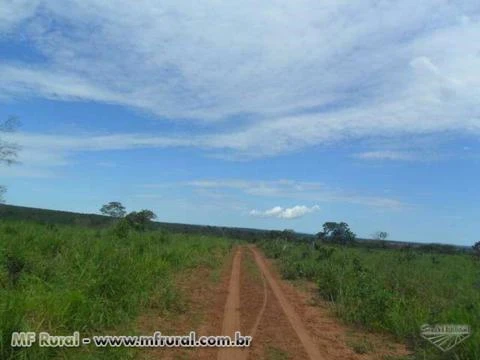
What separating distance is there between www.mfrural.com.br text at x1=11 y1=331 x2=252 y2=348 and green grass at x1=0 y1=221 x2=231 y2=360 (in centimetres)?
11

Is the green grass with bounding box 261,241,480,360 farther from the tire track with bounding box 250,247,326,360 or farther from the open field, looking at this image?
the tire track with bounding box 250,247,326,360

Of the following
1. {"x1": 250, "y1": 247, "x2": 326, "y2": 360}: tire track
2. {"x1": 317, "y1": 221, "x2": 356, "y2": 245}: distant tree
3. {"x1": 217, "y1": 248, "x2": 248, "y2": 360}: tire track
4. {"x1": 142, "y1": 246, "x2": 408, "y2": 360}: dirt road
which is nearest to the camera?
{"x1": 217, "y1": 248, "x2": 248, "y2": 360}: tire track

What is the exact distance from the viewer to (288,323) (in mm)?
11484

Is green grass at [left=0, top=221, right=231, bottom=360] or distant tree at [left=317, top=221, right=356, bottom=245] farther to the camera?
distant tree at [left=317, top=221, right=356, bottom=245]

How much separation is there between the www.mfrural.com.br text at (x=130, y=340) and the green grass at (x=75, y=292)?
114 mm

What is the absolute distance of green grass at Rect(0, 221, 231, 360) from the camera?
701 centimetres

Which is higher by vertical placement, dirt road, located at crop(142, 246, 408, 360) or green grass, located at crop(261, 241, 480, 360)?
green grass, located at crop(261, 241, 480, 360)

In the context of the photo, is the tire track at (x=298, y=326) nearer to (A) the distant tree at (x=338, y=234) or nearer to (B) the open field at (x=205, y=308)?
(B) the open field at (x=205, y=308)

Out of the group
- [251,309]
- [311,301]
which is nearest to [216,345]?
[251,309]

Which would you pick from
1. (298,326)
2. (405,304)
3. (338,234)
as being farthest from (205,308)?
(338,234)

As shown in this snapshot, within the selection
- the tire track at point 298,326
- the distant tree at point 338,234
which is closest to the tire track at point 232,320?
the tire track at point 298,326

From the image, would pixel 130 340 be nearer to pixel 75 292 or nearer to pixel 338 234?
pixel 75 292

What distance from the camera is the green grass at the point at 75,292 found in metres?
7.01

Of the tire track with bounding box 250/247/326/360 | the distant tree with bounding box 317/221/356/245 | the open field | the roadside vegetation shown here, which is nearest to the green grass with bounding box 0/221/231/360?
the open field
